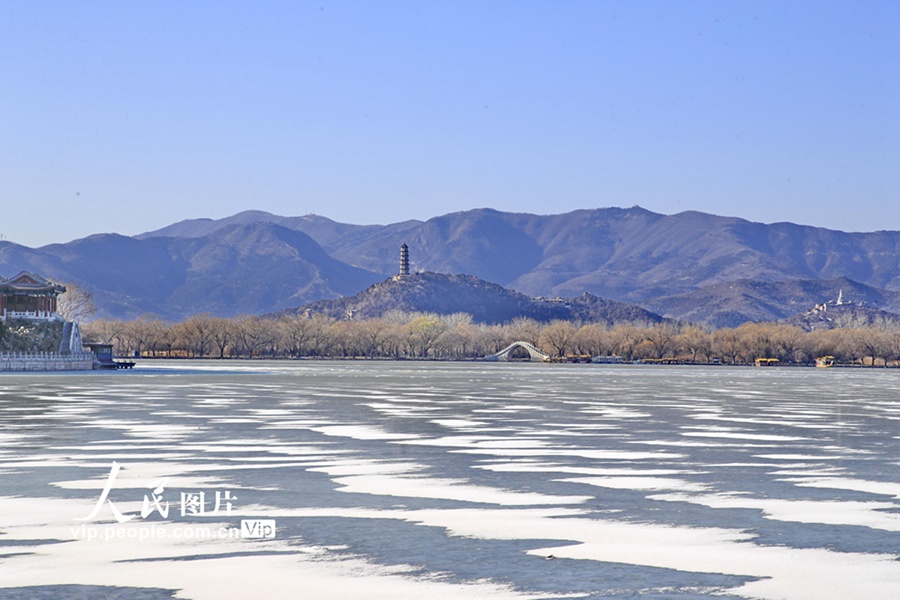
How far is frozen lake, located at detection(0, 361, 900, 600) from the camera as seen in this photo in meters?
11.5

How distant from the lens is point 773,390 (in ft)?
186

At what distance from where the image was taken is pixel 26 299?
10531 cm

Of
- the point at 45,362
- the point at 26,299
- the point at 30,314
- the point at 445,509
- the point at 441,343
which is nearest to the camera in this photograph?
the point at 445,509

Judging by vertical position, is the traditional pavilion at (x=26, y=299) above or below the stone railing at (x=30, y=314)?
above

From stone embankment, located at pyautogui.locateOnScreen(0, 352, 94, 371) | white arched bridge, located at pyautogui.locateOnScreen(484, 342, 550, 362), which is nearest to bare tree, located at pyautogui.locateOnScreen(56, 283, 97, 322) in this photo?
white arched bridge, located at pyautogui.locateOnScreen(484, 342, 550, 362)

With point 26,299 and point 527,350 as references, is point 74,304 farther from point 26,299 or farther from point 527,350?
point 26,299

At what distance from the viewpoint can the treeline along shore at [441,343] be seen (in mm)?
167375

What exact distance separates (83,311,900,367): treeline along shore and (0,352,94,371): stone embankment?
231ft

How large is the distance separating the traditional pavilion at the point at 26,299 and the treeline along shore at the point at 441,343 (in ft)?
195

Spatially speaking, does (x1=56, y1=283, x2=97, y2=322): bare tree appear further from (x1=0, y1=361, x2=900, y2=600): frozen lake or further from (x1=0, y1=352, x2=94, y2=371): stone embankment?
(x1=0, y1=361, x2=900, y2=600): frozen lake

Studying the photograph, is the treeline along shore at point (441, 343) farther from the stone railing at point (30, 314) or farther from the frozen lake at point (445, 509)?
the frozen lake at point (445, 509)

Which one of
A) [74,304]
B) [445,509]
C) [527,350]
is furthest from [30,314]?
[445,509]

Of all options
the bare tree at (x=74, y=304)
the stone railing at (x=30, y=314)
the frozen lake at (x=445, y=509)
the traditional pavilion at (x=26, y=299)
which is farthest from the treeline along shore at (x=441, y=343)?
the frozen lake at (x=445, y=509)

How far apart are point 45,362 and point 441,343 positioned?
102m
